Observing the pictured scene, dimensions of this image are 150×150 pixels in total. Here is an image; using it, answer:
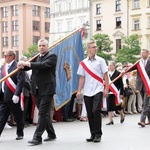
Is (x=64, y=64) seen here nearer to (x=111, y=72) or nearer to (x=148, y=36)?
(x=111, y=72)

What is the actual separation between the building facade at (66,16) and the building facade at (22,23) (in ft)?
21.5

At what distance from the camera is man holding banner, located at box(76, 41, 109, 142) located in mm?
9047

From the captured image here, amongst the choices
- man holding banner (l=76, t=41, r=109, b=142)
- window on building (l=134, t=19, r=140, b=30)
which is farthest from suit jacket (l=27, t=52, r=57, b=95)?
window on building (l=134, t=19, r=140, b=30)

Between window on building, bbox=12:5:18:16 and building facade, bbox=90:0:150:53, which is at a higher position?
window on building, bbox=12:5:18:16

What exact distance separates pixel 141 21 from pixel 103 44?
7435 mm

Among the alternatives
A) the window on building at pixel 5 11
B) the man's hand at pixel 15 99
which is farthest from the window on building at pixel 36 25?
the man's hand at pixel 15 99

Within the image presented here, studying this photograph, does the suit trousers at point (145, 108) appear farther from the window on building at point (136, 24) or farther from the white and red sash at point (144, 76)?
the window on building at point (136, 24)

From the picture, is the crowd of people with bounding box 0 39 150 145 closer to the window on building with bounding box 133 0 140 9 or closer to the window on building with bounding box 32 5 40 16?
the window on building with bounding box 133 0 140 9

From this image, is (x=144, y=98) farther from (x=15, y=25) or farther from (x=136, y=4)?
(x=15, y=25)

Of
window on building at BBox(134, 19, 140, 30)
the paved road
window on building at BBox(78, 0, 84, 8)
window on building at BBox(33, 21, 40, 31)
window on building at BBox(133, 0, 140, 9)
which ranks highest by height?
window on building at BBox(78, 0, 84, 8)

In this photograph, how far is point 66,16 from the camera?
279 feet

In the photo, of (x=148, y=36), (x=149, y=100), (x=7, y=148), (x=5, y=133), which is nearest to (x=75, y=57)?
(x=149, y=100)

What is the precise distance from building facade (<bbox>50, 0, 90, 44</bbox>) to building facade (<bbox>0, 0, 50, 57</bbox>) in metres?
6.56

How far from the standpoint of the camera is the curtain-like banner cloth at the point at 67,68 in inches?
512
